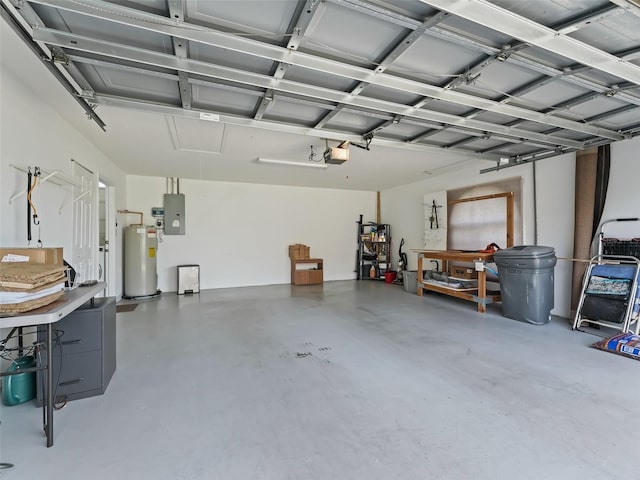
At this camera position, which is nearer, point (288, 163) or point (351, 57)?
point (351, 57)

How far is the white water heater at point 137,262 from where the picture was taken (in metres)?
5.94

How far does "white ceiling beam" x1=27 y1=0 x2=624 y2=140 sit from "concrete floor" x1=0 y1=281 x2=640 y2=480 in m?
2.49

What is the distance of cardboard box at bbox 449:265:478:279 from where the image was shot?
5.95 meters

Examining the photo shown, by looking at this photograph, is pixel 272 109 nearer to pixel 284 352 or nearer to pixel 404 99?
pixel 404 99

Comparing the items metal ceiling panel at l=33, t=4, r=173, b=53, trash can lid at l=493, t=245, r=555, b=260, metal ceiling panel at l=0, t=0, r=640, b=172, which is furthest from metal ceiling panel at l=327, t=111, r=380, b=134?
trash can lid at l=493, t=245, r=555, b=260

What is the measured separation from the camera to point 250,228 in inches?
300

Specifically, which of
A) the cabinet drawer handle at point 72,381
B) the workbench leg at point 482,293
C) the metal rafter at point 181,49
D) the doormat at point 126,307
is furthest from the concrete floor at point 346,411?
the metal rafter at point 181,49

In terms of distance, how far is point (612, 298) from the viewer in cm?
372

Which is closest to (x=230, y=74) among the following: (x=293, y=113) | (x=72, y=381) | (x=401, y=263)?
(x=293, y=113)

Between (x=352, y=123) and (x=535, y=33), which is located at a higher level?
(x=352, y=123)

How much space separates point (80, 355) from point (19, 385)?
1.36 ft

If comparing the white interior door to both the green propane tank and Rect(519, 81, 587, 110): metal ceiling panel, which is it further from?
Rect(519, 81, 587, 110): metal ceiling panel

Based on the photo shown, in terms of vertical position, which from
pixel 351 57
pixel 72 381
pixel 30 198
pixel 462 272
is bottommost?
pixel 72 381

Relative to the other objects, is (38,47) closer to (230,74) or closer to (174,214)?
(230,74)
